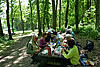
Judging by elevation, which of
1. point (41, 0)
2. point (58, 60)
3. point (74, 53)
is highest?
point (41, 0)

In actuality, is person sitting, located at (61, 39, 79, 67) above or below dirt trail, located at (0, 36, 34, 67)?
above

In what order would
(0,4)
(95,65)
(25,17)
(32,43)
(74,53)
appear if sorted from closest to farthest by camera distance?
(74,53)
(32,43)
(95,65)
(0,4)
(25,17)

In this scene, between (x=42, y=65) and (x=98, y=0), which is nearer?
(x=42, y=65)

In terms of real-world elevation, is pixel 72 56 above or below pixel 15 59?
above

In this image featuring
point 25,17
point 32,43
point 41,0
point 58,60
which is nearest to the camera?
point 58,60

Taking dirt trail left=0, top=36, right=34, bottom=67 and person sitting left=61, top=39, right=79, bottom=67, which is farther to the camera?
dirt trail left=0, top=36, right=34, bottom=67

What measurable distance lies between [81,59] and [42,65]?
8.73 feet

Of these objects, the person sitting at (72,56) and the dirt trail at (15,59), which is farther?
the dirt trail at (15,59)

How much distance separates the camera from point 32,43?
4.93 m

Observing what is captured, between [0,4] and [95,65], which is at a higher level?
[0,4]

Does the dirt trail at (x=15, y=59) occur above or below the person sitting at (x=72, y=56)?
below

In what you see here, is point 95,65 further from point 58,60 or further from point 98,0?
point 98,0

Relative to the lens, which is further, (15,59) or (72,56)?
(15,59)

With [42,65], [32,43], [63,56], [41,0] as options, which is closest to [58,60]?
[63,56]
